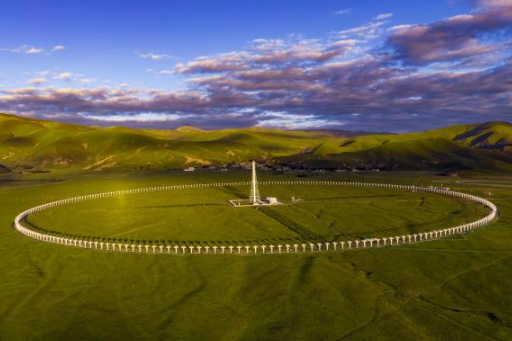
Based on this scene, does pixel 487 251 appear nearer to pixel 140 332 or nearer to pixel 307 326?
pixel 307 326

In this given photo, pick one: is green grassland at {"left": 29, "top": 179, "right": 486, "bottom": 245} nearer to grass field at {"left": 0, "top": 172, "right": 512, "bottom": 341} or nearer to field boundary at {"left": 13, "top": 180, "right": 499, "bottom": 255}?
grass field at {"left": 0, "top": 172, "right": 512, "bottom": 341}

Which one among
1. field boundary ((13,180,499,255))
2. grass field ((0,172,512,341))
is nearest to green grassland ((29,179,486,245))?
grass field ((0,172,512,341))

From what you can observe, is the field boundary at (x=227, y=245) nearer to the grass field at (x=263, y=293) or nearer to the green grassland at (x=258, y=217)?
the grass field at (x=263, y=293)

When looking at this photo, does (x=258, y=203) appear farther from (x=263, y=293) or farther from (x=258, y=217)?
(x=263, y=293)

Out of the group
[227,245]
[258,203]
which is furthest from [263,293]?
[258,203]

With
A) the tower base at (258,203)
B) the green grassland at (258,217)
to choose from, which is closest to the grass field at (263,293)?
the green grassland at (258,217)

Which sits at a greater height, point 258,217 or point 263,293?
point 258,217

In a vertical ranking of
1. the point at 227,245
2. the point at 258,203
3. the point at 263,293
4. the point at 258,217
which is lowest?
the point at 263,293

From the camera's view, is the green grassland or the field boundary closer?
the field boundary
